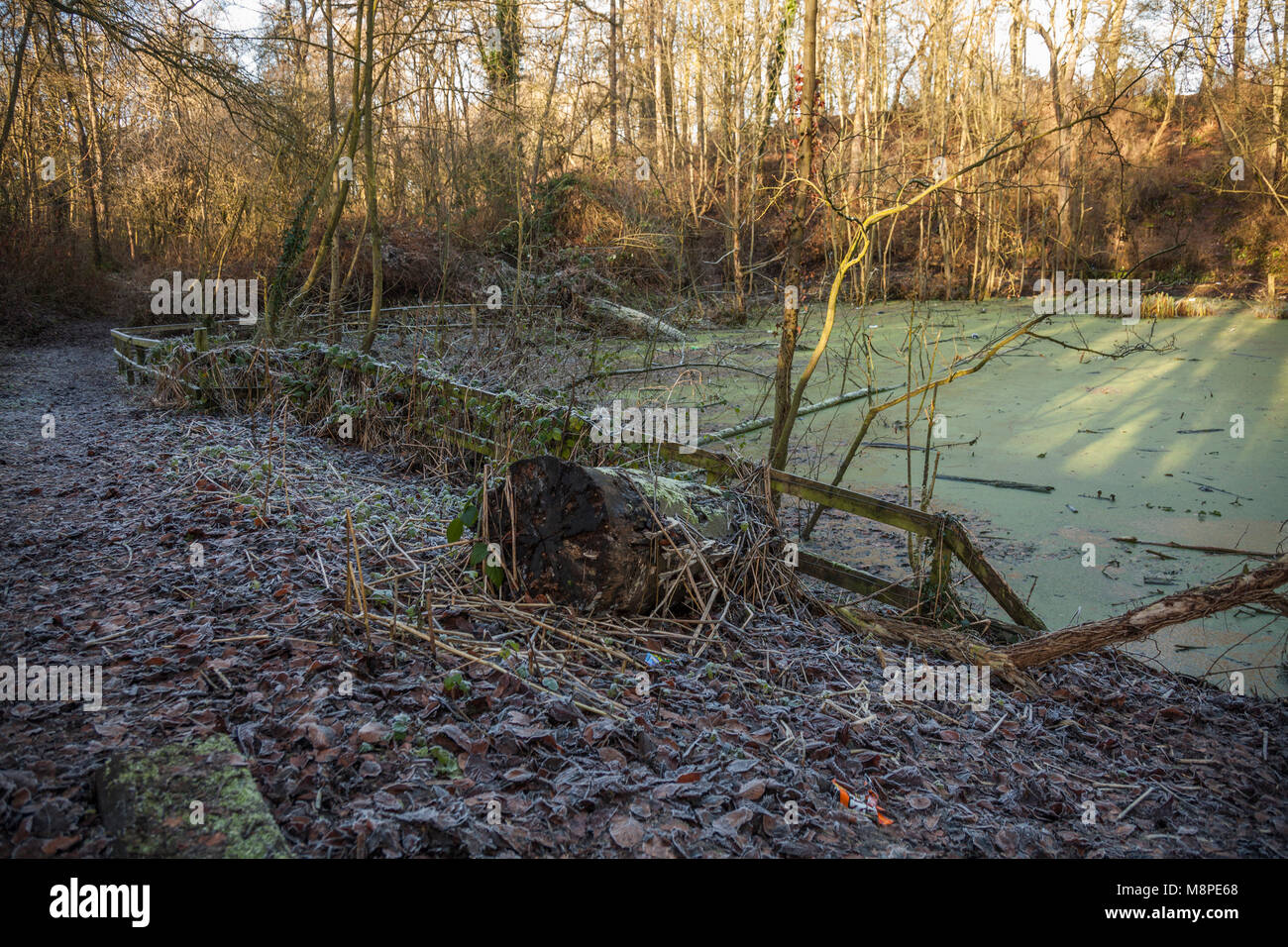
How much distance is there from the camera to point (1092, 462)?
764 centimetres

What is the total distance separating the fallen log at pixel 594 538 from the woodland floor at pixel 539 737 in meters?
0.38

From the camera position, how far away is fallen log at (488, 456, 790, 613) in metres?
3.81

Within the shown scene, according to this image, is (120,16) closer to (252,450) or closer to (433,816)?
(252,450)

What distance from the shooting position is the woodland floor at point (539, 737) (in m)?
2.39

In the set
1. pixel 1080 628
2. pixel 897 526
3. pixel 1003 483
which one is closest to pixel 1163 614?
pixel 1080 628

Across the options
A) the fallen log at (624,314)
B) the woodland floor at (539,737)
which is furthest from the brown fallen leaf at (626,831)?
the fallen log at (624,314)

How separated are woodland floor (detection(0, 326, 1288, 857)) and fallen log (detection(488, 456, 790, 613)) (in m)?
0.38

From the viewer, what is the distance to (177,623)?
346 cm

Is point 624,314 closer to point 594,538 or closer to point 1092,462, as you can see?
point 1092,462

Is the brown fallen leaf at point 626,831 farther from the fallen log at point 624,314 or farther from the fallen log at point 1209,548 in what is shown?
the fallen log at point 624,314

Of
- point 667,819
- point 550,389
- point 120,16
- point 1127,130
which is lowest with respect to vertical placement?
point 667,819

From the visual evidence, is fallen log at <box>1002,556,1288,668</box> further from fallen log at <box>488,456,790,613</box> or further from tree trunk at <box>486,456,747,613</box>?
tree trunk at <box>486,456,747,613</box>
